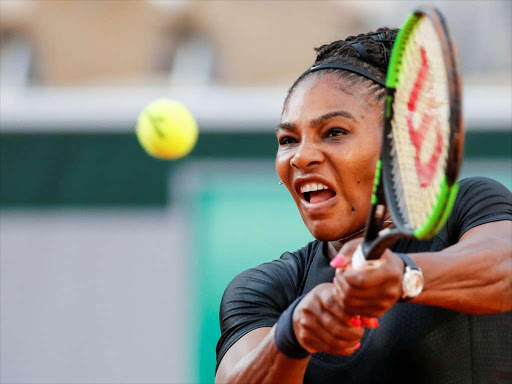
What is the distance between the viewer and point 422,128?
223 centimetres

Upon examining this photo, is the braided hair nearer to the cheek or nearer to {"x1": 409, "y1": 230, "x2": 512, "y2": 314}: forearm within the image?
the cheek

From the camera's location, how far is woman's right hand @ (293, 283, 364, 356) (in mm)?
2178

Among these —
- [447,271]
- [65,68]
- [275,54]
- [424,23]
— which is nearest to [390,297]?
[447,271]

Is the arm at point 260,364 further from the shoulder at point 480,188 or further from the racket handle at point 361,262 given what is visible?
the shoulder at point 480,188

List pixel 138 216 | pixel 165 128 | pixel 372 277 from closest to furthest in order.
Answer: pixel 372 277, pixel 165 128, pixel 138 216

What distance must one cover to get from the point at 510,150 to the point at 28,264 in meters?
4.11

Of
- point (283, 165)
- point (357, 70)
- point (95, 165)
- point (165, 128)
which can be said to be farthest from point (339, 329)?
point (95, 165)

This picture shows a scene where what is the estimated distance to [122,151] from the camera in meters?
7.74

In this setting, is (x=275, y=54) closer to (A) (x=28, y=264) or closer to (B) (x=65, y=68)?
(B) (x=65, y=68)

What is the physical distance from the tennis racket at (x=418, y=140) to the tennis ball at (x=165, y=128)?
3.83 m

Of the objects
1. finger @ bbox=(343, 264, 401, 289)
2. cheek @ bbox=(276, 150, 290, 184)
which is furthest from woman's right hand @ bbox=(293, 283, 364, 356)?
cheek @ bbox=(276, 150, 290, 184)

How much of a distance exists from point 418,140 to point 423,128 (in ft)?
0.13

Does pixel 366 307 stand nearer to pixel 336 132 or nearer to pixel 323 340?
pixel 323 340

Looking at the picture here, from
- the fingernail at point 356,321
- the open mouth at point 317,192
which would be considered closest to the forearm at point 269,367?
the fingernail at point 356,321
